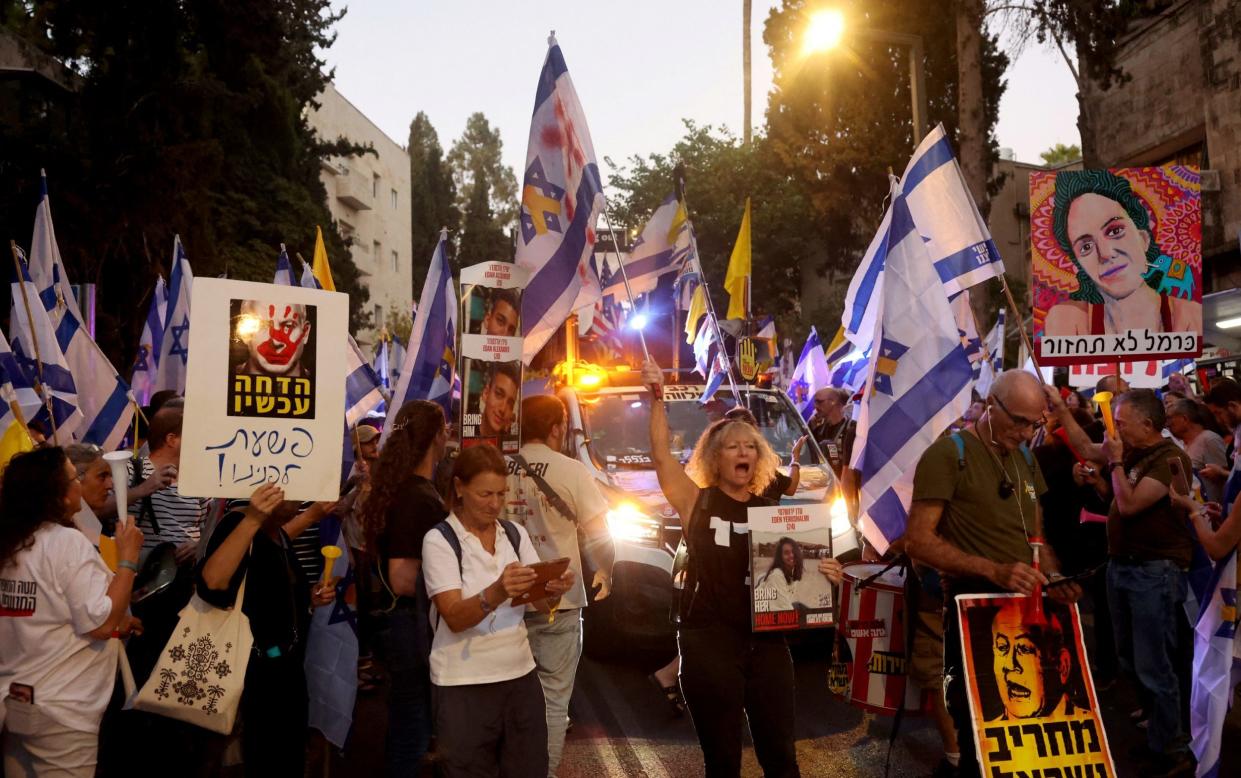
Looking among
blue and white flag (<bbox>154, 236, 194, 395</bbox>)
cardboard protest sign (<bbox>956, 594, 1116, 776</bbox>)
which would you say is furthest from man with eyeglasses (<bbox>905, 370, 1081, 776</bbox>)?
blue and white flag (<bbox>154, 236, 194, 395</bbox>)

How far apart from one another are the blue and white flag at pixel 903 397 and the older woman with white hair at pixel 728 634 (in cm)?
155

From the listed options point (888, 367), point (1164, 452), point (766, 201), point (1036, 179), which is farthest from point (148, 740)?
point (766, 201)

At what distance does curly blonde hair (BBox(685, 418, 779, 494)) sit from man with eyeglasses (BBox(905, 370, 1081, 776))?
26.7 inches

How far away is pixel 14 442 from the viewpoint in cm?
544

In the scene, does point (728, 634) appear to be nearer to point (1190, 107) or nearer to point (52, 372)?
point (52, 372)

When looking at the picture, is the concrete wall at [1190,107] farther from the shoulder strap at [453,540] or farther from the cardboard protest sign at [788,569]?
the shoulder strap at [453,540]

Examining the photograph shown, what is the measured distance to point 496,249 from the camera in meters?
69.8

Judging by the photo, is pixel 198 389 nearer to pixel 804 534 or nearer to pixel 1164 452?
pixel 804 534

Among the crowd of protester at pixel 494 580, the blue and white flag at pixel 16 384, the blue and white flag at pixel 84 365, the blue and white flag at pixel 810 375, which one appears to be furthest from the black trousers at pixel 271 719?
the blue and white flag at pixel 810 375

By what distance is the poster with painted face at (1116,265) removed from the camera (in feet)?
24.0

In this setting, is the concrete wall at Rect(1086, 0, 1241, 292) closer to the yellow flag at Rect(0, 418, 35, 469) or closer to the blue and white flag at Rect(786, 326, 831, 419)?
the blue and white flag at Rect(786, 326, 831, 419)

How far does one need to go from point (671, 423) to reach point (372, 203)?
1764 inches

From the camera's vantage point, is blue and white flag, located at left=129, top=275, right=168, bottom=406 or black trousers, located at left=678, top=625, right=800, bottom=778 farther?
blue and white flag, located at left=129, top=275, right=168, bottom=406

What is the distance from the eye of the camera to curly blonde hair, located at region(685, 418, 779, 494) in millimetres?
4551
